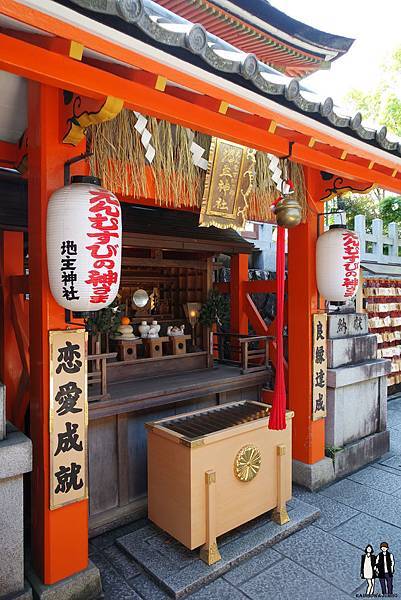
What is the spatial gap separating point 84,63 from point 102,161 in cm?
93

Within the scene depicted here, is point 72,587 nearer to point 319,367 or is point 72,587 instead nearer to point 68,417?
point 68,417

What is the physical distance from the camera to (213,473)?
139 inches

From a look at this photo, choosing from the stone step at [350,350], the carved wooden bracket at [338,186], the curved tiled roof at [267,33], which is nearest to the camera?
the carved wooden bracket at [338,186]

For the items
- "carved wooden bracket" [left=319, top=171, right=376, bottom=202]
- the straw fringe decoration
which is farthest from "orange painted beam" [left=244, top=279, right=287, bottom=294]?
the straw fringe decoration

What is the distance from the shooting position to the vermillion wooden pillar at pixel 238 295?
6.83 metres

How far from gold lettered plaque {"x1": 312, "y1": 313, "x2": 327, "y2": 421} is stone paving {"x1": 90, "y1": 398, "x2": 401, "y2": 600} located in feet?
3.11

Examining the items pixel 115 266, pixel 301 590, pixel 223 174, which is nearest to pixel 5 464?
pixel 115 266

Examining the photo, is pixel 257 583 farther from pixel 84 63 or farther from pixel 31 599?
pixel 84 63

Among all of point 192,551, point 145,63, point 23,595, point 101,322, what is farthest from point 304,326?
Answer: point 23,595

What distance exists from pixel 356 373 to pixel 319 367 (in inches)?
26.6

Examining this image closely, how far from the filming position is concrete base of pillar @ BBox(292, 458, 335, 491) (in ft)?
16.0

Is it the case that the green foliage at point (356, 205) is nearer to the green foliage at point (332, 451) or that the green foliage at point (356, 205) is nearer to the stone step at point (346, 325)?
the stone step at point (346, 325)

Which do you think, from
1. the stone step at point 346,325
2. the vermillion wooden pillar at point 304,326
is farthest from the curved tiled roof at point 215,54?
the stone step at point 346,325

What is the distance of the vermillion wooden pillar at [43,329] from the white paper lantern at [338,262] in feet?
9.97
